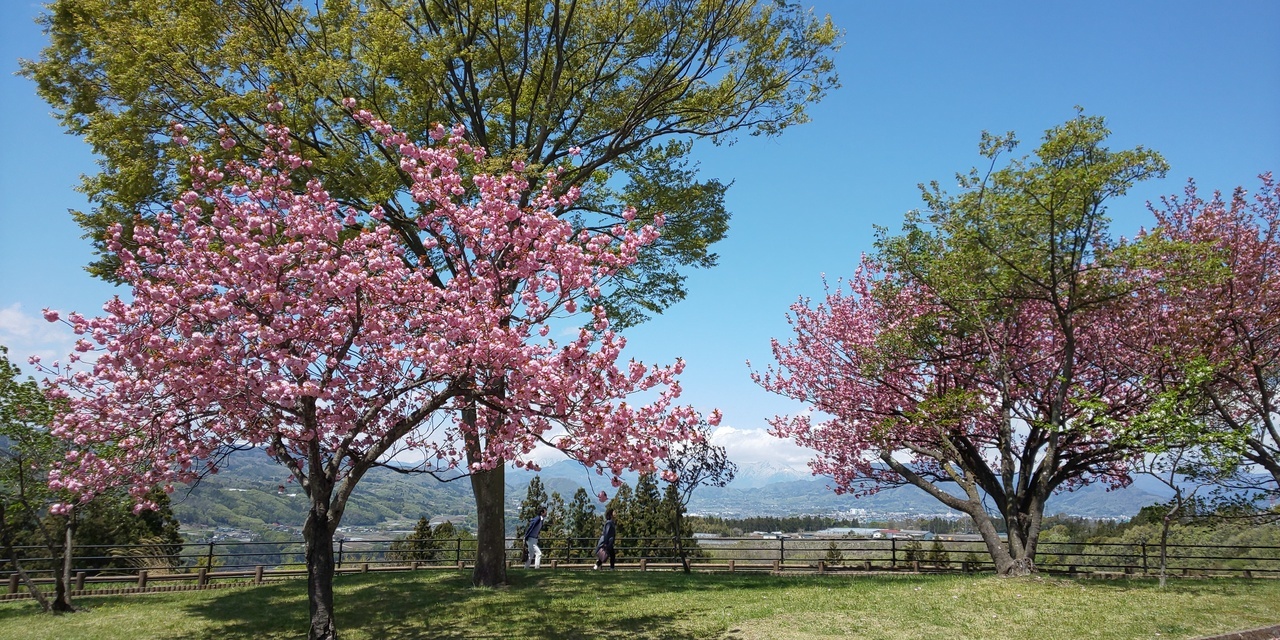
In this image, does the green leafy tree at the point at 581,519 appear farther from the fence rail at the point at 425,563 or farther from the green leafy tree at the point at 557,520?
the fence rail at the point at 425,563

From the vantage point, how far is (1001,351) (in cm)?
1788

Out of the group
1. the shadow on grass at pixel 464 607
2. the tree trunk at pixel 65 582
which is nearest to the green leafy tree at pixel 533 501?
the shadow on grass at pixel 464 607

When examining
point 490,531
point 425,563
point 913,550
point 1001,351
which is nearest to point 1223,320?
point 1001,351

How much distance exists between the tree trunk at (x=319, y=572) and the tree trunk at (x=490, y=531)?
562 cm

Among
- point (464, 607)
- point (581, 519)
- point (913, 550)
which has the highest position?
point (464, 607)

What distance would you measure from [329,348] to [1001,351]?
16.0 metres

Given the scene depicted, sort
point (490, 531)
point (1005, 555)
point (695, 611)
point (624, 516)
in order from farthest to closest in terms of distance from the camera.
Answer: point (624, 516) → point (1005, 555) → point (490, 531) → point (695, 611)

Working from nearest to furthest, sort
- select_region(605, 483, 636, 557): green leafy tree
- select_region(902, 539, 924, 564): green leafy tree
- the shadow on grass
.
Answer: the shadow on grass
select_region(902, 539, 924, 564): green leafy tree
select_region(605, 483, 636, 557): green leafy tree

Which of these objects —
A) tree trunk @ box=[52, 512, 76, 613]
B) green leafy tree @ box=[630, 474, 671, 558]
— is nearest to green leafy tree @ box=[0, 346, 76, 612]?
tree trunk @ box=[52, 512, 76, 613]

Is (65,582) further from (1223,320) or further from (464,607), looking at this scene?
(1223,320)

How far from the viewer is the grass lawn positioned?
1066 cm

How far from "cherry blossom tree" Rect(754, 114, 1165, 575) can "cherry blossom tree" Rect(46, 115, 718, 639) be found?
10.3 meters

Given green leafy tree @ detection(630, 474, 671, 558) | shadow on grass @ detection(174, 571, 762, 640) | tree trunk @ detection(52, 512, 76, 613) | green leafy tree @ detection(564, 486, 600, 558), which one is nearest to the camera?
shadow on grass @ detection(174, 571, 762, 640)

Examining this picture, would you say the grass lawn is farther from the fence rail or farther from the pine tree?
the pine tree
